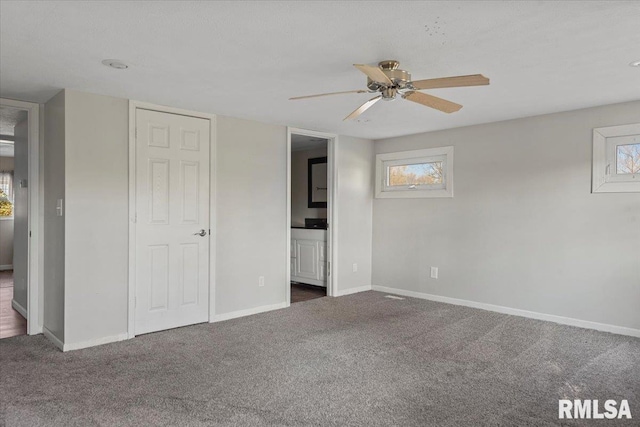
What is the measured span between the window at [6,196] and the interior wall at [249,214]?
20.2ft

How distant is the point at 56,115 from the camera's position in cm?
363

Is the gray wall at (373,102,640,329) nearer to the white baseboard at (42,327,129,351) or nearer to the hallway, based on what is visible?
the white baseboard at (42,327,129,351)

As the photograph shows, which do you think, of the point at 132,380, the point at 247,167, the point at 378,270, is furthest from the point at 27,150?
the point at 378,270

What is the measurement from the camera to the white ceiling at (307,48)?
2.11 metres

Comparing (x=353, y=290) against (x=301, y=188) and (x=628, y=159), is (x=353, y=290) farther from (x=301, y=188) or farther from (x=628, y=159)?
(x=628, y=159)

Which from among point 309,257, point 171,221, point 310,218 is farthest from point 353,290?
point 171,221

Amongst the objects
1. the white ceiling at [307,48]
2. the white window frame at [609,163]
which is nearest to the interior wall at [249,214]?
the white ceiling at [307,48]

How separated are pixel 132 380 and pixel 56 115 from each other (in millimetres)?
2307

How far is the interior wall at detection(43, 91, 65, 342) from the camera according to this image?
3.53 meters

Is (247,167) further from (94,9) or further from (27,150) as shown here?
(94,9)

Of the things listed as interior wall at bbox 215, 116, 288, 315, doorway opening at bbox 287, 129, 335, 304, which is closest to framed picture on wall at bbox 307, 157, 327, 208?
doorway opening at bbox 287, 129, 335, 304

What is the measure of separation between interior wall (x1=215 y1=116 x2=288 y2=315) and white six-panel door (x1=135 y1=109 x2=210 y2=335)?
19cm

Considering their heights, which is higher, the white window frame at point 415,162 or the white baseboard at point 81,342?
the white window frame at point 415,162

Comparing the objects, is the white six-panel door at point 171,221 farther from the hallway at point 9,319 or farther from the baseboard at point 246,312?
the hallway at point 9,319
